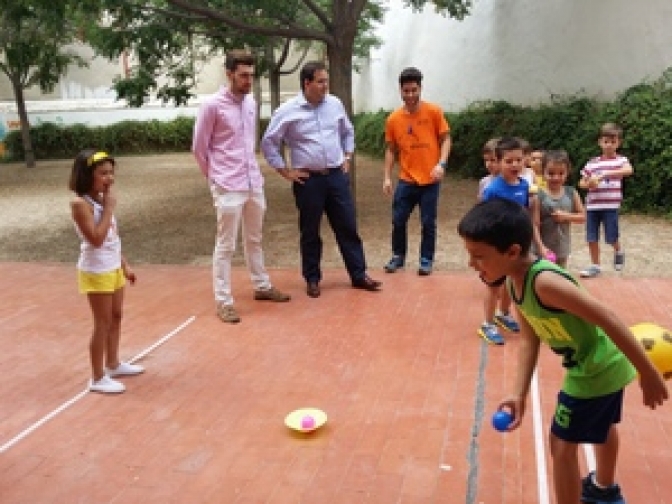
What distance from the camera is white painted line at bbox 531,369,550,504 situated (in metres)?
2.85

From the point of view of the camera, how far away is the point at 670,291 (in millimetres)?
5711

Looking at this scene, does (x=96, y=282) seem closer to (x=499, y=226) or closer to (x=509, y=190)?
(x=499, y=226)

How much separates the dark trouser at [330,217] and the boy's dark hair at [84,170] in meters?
2.27

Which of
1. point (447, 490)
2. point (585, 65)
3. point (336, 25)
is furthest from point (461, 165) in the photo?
point (447, 490)

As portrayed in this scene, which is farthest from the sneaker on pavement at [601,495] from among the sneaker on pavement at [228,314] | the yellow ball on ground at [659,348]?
the sneaker on pavement at [228,314]

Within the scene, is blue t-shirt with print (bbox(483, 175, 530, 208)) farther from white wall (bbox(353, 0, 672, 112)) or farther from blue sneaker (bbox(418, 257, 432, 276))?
white wall (bbox(353, 0, 672, 112))

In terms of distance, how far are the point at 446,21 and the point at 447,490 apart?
14801 mm

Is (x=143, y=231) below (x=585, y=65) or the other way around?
below

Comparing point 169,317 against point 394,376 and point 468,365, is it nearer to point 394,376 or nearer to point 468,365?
point 394,376

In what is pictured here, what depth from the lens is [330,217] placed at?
5980mm

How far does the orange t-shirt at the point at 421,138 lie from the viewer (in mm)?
6215

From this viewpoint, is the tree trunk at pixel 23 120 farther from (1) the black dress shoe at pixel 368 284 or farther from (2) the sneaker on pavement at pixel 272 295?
(1) the black dress shoe at pixel 368 284

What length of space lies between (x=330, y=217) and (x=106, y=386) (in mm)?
2606

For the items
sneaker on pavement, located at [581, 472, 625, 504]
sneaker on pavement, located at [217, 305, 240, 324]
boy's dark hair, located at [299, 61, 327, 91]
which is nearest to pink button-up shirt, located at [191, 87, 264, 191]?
boy's dark hair, located at [299, 61, 327, 91]
